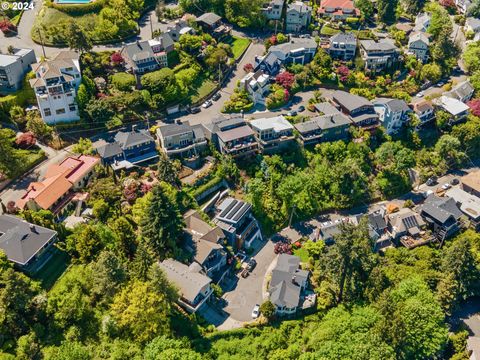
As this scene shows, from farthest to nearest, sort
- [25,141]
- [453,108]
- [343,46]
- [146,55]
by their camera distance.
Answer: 1. [343,46]
2. [453,108]
3. [146,55]
4. [25,141]

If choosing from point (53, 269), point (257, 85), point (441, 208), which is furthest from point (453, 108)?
point (53, 269)

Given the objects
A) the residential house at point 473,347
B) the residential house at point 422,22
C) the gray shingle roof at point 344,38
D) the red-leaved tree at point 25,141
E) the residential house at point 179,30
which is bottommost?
the residential house at point 473,347

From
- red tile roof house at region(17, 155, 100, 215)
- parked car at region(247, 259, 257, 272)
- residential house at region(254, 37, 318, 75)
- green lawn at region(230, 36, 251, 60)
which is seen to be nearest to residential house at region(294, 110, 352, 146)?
residential house at region(254, 37, 318, 75)

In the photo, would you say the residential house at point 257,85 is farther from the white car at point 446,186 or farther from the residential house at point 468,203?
the residential house at point 468,203

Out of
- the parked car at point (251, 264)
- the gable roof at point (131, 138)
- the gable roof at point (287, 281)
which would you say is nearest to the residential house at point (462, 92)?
the gable roof at point (287, 281)

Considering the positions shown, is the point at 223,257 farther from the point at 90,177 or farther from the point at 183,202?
the point at 90,177

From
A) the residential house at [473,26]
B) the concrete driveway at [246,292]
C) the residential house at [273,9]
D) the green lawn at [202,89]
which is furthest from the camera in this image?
the residential house at [473,26]

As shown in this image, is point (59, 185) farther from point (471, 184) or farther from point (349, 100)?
point (471, 184)

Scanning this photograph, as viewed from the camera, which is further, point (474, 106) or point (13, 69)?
point (474, 106)
